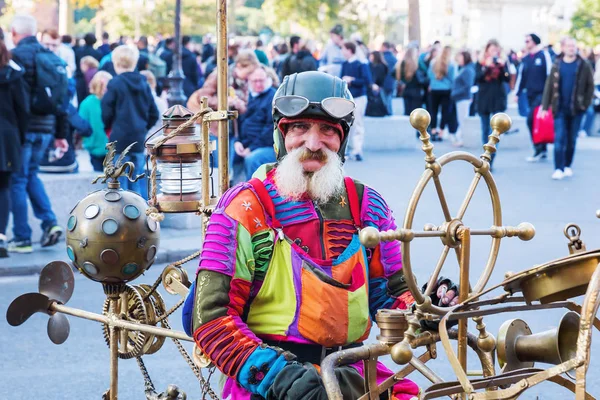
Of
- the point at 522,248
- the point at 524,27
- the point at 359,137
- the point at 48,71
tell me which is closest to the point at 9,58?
the point at 48,71

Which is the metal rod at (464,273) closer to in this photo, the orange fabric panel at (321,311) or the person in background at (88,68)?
the orange fabric panel at (321,311)

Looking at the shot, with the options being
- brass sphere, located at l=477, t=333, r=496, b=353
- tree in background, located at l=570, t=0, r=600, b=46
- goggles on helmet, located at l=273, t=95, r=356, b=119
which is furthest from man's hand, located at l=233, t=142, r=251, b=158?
tree in background, located at l=570, t=0, r=600, b=46

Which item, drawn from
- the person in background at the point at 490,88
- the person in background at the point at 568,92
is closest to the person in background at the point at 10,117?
the person in background at the point at 568,92

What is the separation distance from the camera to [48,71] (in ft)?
27.5

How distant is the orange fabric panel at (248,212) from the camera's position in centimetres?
291

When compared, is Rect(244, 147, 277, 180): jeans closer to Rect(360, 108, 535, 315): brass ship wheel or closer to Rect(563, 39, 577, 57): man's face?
Rect(563, 39, 577, 57): man's face

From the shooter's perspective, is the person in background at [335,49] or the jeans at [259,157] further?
the person in background at [335,49]

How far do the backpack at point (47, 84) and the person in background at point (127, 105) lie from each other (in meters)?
0.57

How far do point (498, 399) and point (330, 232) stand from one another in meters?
1.02

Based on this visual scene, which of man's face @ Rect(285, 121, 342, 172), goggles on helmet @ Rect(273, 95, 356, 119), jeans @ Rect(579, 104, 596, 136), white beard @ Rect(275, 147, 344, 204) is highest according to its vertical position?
goggles on helmet @ Rect(273, 95, 356, 119)

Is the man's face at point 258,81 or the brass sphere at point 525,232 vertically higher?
the brass sphere at point 525,232

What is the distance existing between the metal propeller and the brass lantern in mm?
483

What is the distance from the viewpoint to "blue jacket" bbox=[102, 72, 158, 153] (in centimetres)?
905

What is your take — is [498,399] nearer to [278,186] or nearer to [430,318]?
[430,318]
